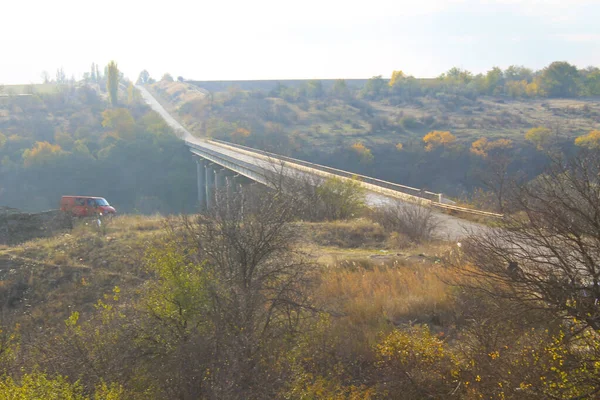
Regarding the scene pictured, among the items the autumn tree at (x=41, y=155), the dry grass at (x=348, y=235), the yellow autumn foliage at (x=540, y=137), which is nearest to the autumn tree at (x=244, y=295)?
the dry grass at (x=348, y=235)

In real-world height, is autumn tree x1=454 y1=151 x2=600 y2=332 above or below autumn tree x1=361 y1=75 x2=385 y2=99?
below

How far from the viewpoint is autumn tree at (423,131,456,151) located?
7369 cm

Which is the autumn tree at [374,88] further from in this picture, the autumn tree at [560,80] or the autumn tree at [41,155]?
the autumn tree at [41,155]

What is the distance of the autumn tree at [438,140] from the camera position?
73.7 m

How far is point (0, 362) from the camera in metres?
7.15

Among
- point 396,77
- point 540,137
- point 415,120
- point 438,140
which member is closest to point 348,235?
point 540,137

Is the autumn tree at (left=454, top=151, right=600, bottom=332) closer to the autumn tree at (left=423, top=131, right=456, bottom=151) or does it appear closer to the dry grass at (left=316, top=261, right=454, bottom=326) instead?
the dry grass at (left=316, top=261, right=454, bottom=326)

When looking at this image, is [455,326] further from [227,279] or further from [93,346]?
[93,346]

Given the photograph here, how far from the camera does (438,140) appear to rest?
7438 cm

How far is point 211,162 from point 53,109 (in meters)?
46.9

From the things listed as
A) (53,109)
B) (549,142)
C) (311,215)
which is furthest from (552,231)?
(53,109)

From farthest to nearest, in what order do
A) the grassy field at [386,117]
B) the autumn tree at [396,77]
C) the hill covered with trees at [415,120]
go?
the autumn tree at [396,77], the grassy field at [386,117], the hill covered with trees at [415,120]

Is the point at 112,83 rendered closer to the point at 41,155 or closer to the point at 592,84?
the point at 41,155

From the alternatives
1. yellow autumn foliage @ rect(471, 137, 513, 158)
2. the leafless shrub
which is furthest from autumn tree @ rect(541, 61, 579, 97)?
the leafless shrub
